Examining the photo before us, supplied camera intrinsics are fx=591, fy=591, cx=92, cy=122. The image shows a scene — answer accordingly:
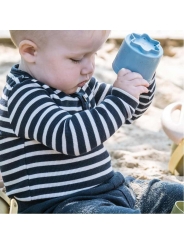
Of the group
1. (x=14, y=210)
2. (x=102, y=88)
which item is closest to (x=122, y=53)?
(x=102, y=88)

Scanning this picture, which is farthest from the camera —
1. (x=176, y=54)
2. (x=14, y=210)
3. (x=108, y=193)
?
(x=176, y=54)

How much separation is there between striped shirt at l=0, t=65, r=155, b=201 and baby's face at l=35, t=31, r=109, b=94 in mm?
30

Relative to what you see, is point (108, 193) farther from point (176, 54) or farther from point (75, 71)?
point (176, 54)

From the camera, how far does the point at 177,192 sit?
5.24ft

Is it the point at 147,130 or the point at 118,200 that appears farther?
the point at 147,130

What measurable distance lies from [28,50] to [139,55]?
270 mm

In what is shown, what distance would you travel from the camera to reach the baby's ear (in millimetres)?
1425

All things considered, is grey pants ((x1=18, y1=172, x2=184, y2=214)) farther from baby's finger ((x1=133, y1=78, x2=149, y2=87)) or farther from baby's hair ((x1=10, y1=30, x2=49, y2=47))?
baby's hair ((x1=10, y1=30, x2=49, y2=47))

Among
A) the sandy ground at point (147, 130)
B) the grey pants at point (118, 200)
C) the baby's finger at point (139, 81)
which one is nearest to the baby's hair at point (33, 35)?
the baby's finger at point (139, 81)

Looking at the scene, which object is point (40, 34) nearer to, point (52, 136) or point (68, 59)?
point (68, 59)

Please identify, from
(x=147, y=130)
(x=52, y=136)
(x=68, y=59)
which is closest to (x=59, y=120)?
(x=52, y=136)

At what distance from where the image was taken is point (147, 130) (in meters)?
2.37

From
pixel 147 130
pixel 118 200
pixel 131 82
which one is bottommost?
pixel 147 130

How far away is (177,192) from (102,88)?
352mm
